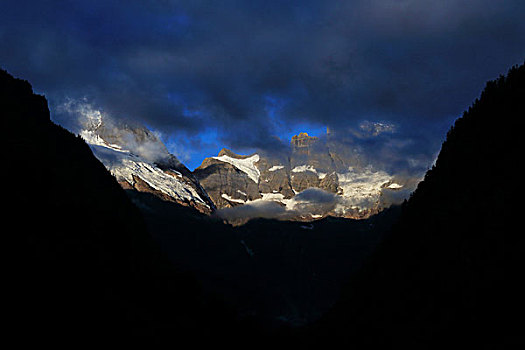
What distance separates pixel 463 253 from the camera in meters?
85.3

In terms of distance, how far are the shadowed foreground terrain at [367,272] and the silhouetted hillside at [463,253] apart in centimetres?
34

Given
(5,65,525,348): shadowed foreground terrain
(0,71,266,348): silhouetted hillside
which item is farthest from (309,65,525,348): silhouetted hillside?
(0,71,266,348): silhouetted hillside

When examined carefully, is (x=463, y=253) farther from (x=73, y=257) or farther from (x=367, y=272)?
(x=73, y=257)

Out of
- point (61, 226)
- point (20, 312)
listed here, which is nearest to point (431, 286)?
point (20, 312)

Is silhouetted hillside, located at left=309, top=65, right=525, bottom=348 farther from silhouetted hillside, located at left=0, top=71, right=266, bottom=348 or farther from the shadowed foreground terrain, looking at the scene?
silhouetted hillside, located at left=0, top=71, right=266, bottom=348

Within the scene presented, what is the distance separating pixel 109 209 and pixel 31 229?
59158 millimetres

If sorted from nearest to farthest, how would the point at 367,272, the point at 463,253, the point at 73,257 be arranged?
the point at 463,253
the point at 73,257
the point at 367,272

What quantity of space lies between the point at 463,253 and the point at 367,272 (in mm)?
85650

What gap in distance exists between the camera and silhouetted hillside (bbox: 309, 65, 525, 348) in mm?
69062

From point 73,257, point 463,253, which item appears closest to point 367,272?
point 463,253

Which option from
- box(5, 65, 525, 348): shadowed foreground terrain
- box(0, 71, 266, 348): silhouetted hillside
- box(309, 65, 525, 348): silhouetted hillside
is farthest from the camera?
box(0, 71, 266, 348): silhouetted hillside

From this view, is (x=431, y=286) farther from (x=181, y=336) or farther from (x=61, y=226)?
(x=61, y=226)

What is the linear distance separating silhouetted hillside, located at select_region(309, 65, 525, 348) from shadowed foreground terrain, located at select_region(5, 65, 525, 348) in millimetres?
337

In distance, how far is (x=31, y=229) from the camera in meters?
86.6
